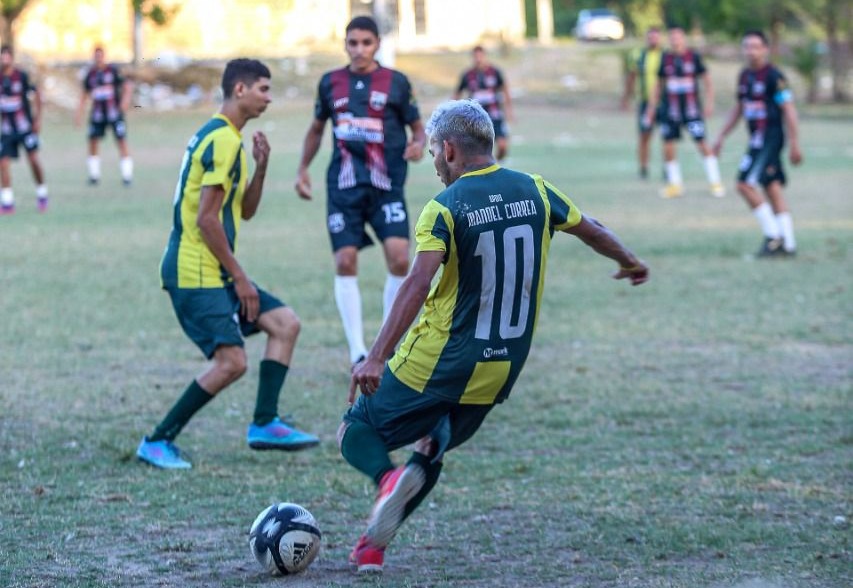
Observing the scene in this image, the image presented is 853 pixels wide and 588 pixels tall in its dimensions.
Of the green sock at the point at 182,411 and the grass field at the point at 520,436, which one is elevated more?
the green sock at the point at 182,411

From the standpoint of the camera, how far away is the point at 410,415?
493 cm

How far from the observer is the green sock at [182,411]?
6688 millimetres

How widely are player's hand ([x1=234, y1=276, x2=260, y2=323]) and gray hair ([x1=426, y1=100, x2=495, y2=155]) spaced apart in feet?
6.69

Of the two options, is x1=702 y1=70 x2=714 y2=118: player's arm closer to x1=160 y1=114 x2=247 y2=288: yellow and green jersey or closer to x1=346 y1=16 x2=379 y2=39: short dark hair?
x1=346 y1=16 x2=379 y2=39: short dark hair

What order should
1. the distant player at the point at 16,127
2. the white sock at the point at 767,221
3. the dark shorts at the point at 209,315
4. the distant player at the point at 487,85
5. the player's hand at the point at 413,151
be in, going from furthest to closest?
the distant player at the point at 487,85, the distant player at the point at 16,127, the white sock at the point at 767,221, the player's hand at the point at 413,151, the dark shorts at the point at 209,315

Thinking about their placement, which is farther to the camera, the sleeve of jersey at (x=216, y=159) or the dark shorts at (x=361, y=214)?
the dark shorts at (x=361, y=214)

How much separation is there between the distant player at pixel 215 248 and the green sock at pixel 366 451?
1737 mm

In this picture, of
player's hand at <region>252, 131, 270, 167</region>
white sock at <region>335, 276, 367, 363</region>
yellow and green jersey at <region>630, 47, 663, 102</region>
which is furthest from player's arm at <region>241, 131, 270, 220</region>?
yellow and green jersey at <region>630, 47, 663, 102</region>

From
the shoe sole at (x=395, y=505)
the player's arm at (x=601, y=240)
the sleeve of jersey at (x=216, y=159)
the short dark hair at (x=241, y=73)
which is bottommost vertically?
the shoe sole at (x=395, y=505)

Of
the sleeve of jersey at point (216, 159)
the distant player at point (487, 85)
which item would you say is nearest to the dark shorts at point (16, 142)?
the distant player at point (487, 85)

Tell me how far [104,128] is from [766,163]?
13.6 meters

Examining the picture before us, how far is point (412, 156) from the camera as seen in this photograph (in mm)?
8742

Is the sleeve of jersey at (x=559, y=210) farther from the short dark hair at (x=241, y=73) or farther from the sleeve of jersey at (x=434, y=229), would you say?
the short dark hair at (x=241, y=73)

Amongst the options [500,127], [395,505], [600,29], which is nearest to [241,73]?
[395,505]
